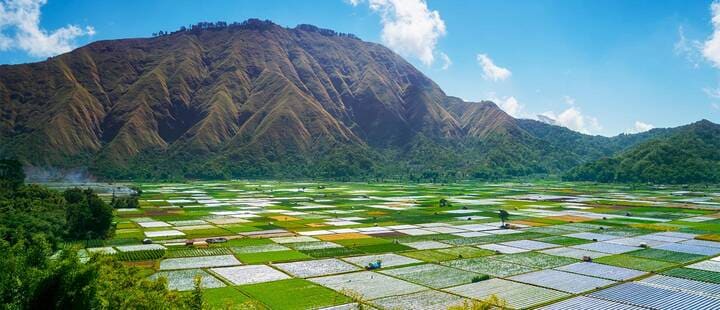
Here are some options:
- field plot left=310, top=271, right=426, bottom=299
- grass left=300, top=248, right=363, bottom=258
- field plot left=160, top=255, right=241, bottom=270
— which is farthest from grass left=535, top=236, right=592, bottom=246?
field plot left=160, top=255, right=241, bottom=270

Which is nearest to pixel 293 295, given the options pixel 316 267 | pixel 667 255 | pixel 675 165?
pixel 316 267

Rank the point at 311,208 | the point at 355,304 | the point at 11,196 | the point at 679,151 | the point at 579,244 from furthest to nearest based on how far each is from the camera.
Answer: the point at 679,151 → the point at 311,208 → the point at 11,196 → the point at 579,244 → the point at 355,304

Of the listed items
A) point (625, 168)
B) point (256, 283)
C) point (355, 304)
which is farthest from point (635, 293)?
point (625, 168)

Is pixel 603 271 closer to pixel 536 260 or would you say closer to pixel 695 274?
pixel 536 260

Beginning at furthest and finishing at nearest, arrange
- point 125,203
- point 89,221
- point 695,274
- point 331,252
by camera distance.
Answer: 1. point 125,203
2. point 89,221
3. point 331,252
4. point 695,274

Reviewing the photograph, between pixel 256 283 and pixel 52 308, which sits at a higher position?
pixel 52 308

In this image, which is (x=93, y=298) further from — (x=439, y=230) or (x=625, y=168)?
(x=625, y=168)

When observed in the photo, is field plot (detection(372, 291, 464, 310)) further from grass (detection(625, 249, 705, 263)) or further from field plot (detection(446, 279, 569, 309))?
grass (detection(625, 249, 705, 263))
